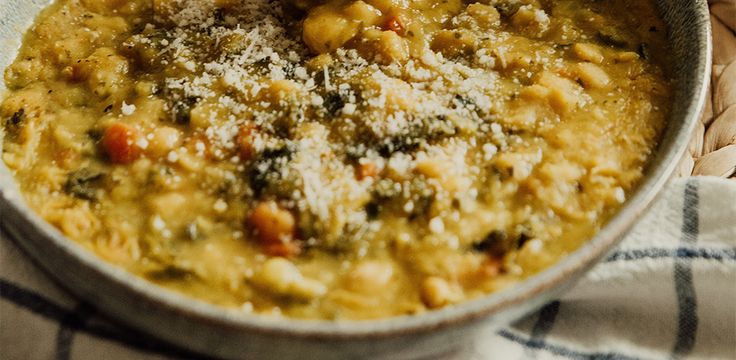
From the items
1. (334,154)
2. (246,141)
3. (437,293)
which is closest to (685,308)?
(437,293)

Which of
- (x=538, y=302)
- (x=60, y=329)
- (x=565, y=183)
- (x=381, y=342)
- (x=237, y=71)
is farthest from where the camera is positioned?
(x=237, y=71)

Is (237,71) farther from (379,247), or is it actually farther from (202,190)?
(379,247)

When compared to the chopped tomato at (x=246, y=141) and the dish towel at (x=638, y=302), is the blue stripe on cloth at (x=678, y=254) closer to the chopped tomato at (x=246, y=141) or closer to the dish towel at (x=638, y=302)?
the dish towel at (x=638, y=302)

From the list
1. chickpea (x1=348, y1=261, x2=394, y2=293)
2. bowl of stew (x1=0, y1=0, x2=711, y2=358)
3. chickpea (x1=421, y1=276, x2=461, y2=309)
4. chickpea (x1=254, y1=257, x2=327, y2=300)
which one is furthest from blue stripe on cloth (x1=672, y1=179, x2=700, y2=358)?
chickpea (x1=254, y1=257, x2=327, y2=300)

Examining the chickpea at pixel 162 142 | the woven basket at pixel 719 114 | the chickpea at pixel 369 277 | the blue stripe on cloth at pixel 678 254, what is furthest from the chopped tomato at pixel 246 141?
the woven basket at pixel 719 114

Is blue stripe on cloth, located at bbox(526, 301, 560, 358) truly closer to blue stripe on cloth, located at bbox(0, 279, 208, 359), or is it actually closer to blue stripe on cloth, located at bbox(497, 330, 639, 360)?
blue stripe on cloth, located at bbox(497, 330, 639, 360)

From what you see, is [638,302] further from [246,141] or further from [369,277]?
[246,141]

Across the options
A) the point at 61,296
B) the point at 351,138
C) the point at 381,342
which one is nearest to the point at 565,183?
the point at 351,138
